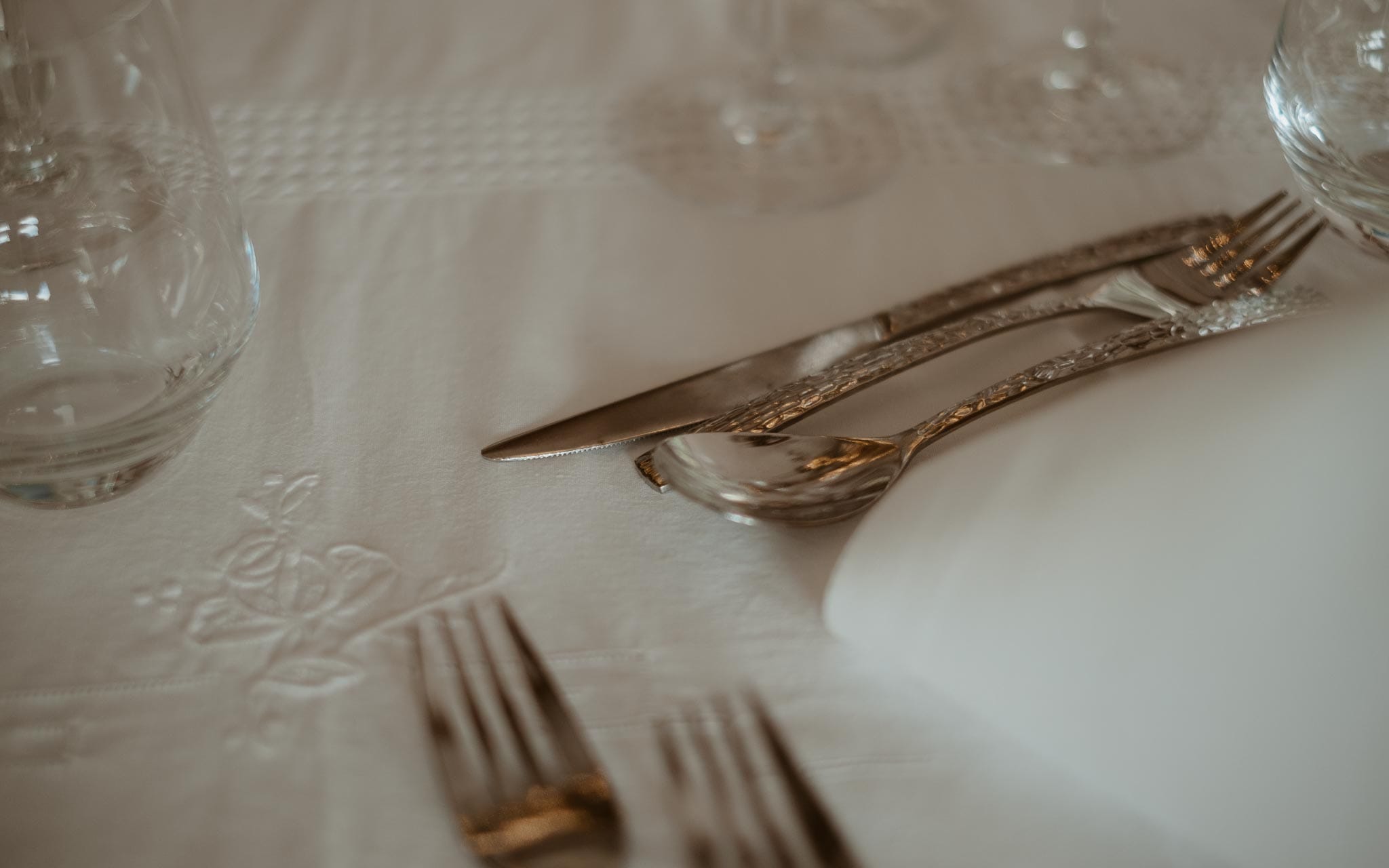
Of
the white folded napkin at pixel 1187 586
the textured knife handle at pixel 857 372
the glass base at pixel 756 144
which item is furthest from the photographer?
the glass base at pixel 756 144

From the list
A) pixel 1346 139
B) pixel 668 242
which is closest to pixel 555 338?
pixel 668 242

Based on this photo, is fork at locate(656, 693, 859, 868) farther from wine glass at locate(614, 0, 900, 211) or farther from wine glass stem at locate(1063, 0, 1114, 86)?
wine glass stem at locate(1063, 0, 1114, 86)

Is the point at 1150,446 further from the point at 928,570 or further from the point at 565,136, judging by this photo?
the point at 565,136

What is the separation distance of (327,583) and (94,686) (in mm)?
68

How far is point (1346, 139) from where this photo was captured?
46 centimetres

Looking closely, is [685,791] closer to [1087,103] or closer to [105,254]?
[105,254]

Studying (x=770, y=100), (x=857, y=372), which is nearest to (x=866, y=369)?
(x=857, y=372)

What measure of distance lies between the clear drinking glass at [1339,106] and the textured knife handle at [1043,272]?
0.04 metres

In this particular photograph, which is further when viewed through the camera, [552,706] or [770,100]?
[770,100]

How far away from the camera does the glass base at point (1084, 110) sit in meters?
0.54

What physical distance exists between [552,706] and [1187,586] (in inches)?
6.8

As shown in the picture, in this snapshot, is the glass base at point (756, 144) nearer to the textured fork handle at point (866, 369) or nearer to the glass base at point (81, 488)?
the textured fork handle at point (866, 369)

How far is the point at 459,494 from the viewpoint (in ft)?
1.22

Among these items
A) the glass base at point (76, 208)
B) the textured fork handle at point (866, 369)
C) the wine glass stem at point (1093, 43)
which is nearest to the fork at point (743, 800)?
the textured fork handle at point (866, 369)
